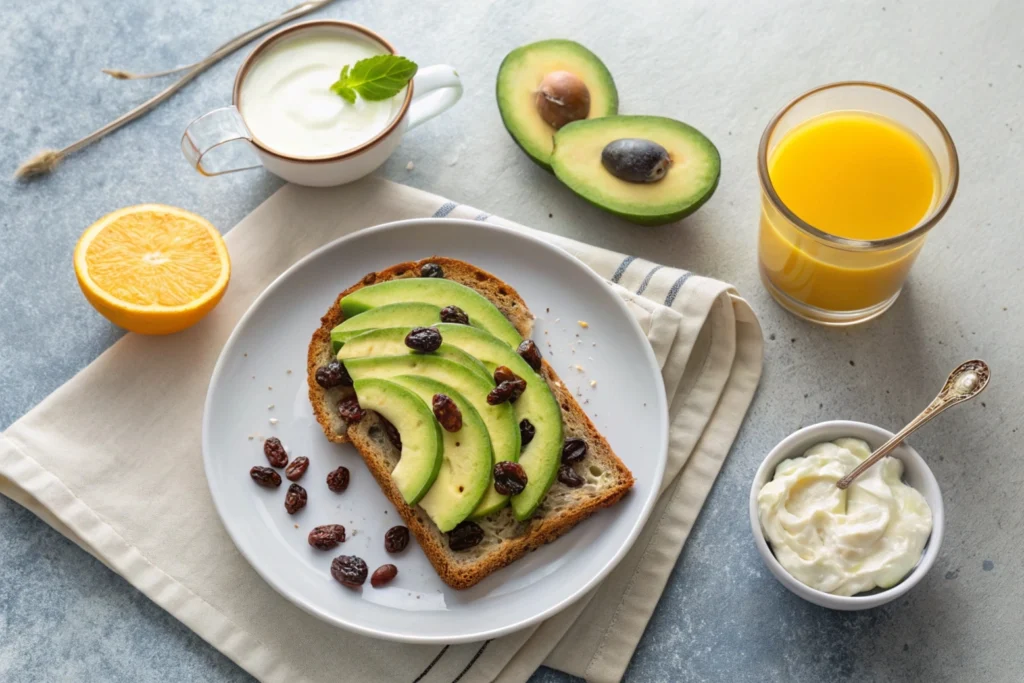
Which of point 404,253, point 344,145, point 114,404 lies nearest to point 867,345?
point 404,253

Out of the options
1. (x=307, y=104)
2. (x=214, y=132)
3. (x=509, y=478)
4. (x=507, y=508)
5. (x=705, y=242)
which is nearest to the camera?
(x=509, y=478)

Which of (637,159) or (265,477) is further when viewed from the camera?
(637,159)

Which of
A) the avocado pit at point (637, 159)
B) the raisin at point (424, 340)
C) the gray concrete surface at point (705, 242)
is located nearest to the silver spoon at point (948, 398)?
the gray concrete surface at point (705, 242)

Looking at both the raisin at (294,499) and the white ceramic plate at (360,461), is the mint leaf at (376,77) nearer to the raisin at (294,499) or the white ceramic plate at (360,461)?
the white ceramic plate at (360,461)

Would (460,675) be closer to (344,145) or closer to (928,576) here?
(928,576)

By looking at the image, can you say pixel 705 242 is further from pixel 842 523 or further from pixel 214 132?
pixel 214 132

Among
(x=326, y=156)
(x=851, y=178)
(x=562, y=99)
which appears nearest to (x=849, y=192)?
(x=851, y=178)

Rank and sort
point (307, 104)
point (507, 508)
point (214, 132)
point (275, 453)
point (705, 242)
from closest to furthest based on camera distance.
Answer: point (507, 508) < point (275, 453) < point (214, 132) < point (307, 104) < point (705, 242)
